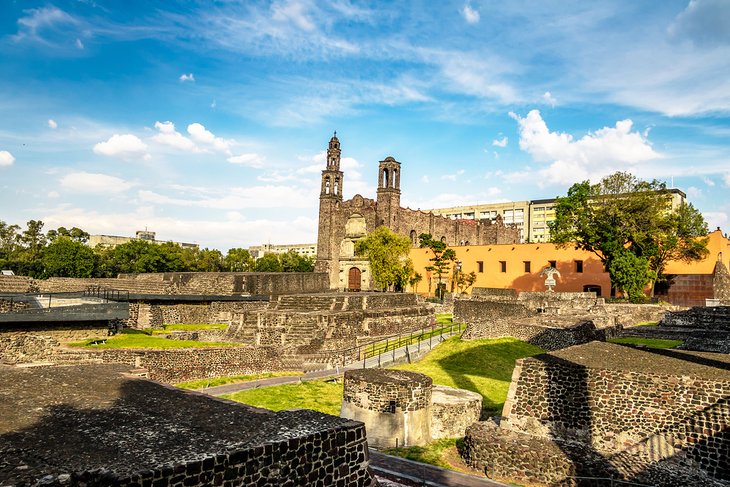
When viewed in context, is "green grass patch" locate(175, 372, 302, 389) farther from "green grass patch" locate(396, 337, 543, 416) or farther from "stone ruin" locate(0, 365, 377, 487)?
"stone ruin" locate(0, 365, 377, 487)

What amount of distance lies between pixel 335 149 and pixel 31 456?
49.6m

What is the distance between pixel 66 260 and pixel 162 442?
4530 centimetres

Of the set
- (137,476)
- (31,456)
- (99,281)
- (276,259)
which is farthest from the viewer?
(276,259)

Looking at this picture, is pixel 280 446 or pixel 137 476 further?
pixel 280 446

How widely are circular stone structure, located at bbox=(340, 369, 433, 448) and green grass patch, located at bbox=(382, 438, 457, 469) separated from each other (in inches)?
9.1

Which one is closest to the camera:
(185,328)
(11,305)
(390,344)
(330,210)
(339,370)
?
(11,305)

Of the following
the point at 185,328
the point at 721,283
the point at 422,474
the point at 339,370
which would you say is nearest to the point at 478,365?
the point at 339,370

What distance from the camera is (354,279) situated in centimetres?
4516

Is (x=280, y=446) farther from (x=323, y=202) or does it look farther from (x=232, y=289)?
(x=323, y=202)

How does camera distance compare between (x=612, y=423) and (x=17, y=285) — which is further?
(x=17, y=285)

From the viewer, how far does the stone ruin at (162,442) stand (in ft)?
14.5

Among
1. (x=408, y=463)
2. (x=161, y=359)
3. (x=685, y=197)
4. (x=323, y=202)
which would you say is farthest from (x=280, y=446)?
(x=685, y=197)

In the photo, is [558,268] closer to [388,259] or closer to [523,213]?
[388,259]

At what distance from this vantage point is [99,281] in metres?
32.4
